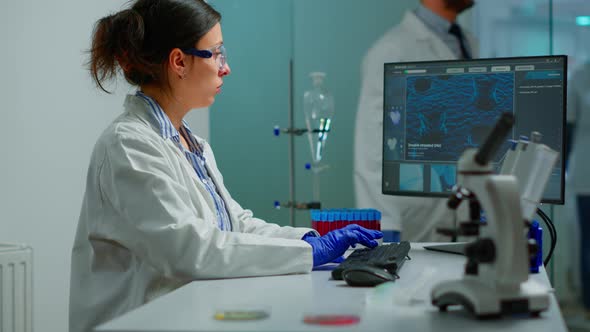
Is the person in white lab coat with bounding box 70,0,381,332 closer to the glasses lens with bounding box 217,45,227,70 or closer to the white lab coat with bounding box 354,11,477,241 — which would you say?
the glasses lens with bounding box 217,45,227,70

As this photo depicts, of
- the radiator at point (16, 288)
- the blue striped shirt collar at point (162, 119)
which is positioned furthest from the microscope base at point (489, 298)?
the radiator at point (16, 288)

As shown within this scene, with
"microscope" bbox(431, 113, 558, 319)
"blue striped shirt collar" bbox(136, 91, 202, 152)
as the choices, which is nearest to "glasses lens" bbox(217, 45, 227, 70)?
"blue striped shirt collar" bbox(136, 91, 202, 152)

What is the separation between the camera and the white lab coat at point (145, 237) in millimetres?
1591

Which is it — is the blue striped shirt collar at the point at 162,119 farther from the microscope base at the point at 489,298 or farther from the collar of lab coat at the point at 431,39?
the collar of lab coat at the point at 431,39

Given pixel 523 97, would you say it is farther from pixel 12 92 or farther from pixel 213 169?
pixel 12 92

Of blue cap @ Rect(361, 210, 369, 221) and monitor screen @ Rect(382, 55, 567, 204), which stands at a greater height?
monitor screen @ Rect(382, 55, 567, 204)

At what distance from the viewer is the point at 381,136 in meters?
3.55

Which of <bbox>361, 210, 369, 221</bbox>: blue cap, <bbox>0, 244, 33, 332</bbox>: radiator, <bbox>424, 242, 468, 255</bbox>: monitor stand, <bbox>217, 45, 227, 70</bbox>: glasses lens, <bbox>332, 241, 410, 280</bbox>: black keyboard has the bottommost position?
<bbox>0, 244, 33, 332</bbox>: radiator

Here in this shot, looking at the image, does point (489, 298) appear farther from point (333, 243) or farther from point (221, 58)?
point (221, 58)

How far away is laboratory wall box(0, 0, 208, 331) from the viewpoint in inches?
106

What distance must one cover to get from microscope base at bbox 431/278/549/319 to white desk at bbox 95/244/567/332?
0.06ft

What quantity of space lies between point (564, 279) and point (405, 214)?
76 centimetres

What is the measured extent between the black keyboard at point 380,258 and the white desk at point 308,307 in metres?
0.03

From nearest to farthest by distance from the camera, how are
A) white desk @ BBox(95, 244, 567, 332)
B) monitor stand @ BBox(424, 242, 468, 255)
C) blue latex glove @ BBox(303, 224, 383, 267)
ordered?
white desk @ BBox(95, 244, 567, 332)
blue latex glove @ BBox(303, 224, 383, 267)
monitor stand @ BBox(424, 242, 468, 255)
